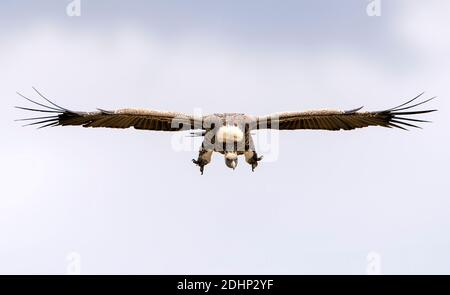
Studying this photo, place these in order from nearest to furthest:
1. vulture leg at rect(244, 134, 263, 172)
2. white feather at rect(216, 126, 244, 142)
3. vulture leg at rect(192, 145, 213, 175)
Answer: white feather at rect(216, 126, 244, 142) → vulture leg at rect(244, 134, 263, 172) → vulture leg at rect(192, 145, 213, 175)

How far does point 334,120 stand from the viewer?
111 ft

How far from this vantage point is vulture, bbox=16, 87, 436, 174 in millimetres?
32219

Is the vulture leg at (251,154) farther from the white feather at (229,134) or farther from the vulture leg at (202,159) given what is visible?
the vulture leg at (202,159)

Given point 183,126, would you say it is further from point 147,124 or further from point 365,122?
point 365,122

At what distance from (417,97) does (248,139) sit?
5457mm

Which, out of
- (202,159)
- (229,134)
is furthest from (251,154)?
(202,159)

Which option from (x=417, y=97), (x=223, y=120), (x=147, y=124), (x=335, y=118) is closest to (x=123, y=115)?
(x=147, y=124)

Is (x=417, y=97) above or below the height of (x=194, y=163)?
above

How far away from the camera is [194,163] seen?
32.9m

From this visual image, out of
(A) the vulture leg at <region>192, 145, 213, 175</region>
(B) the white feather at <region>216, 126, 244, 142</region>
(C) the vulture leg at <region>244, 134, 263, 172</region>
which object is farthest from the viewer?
(A) the vulture leg at <region>192, 145, 213, 175</region>

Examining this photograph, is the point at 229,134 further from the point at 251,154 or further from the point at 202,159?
the point at 202,159

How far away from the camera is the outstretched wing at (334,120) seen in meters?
33.0

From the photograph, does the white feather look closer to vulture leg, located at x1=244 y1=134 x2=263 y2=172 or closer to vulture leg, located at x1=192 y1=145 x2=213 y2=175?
vulture leg, located at x1=244 y1=134 x2=263 y2=172

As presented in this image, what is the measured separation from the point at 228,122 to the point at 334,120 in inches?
150
